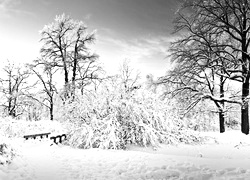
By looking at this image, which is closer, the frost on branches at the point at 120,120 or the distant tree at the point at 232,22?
the frost on branches at the point at 120,120

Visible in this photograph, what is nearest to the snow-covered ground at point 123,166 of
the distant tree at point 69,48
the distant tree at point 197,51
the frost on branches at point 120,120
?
the frost on branches at point 120,120

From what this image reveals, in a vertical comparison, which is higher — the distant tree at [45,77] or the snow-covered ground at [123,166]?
the distant tree at [45,77]

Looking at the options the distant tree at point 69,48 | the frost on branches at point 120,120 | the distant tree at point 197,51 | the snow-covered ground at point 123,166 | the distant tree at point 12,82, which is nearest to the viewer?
Answer: the snow-covered ground at point 123,166

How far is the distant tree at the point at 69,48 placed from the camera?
18.4 meters

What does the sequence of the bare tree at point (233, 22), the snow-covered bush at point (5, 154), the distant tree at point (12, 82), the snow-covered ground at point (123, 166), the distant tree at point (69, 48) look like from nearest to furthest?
1. the snow-covered ground at point (123, 166)
2. the snow-covered bush at point (5, 154)
3. the bare tree at point (233, 22)
4. the distant tree at point (69, 48)
5. the distant tree at point (12, 82)

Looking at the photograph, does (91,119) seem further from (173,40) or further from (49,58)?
(49,58)

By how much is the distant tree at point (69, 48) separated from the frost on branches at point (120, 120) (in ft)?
23.9

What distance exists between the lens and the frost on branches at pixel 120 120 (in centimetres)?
1010

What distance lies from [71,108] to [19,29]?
243 inches

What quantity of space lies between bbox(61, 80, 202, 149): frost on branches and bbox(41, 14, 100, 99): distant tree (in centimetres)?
727

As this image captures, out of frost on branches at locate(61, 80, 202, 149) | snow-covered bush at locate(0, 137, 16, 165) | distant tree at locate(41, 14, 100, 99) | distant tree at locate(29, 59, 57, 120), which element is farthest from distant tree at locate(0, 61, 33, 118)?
snow-covered bush at locate(0, 137, 16, 165)

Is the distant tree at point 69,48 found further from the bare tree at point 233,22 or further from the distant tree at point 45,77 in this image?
the bare tree at point 233,22

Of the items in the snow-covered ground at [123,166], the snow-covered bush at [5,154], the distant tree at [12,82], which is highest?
the distant tree at [12,82]

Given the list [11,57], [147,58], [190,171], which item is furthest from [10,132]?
[11,57]
